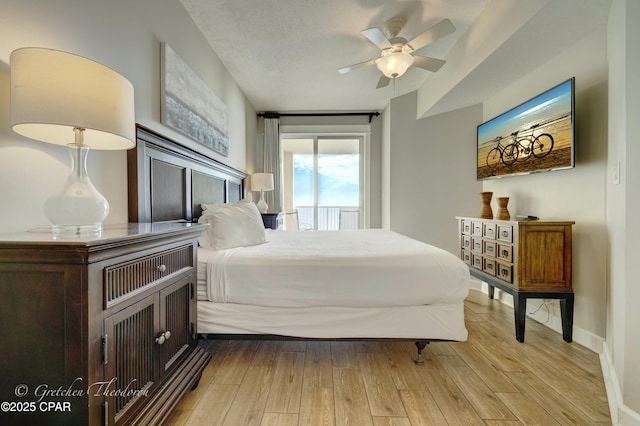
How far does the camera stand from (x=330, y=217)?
17.0ft

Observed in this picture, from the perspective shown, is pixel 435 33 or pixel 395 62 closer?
pixel 435 33

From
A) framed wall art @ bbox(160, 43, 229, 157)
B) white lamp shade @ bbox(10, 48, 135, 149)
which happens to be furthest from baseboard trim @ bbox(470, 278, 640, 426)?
framed wall art @ bbox(160, 43, 229, 157)

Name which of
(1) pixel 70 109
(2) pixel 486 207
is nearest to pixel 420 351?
(2) pixel 486 207

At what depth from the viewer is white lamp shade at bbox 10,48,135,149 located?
872mm

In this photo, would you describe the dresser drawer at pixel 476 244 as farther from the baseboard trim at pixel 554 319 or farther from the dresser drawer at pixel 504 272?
the baseboard trim at pixel 554 319

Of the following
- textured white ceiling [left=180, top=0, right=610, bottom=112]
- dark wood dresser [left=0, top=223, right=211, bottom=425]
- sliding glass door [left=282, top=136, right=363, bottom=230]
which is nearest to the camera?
dark wood dresser [left=0, top=223, right=211, bottom=425]

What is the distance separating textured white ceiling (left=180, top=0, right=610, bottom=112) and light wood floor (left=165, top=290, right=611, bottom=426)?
2334mm

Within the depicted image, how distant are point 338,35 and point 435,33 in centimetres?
92

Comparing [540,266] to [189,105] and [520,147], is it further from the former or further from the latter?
[189,105]

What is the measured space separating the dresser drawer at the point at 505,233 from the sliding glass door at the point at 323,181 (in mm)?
2703

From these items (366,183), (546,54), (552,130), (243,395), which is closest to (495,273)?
(552,130)

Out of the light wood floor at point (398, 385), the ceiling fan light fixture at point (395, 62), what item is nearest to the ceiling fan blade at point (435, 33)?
the ceiling fan light fixture at point (395, 62)

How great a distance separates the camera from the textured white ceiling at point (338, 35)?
81.9 inches

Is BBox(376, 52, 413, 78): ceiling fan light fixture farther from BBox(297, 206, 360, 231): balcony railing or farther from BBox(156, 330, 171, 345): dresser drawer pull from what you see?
BBox(297, 206, 360, 231): balcony railing
